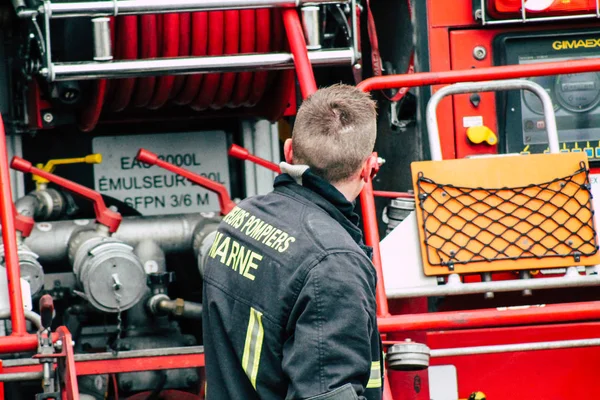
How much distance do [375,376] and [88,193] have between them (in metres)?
2.14

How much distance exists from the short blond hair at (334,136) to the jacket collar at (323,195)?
0.08 ft

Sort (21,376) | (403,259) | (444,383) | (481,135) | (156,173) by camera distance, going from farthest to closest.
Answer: (156,173) < (481,135) < (444,383) < (403,259) < (21,376)

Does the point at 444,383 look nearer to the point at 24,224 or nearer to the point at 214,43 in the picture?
the point at 214,43

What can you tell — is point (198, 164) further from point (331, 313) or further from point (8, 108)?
point (331, 313)

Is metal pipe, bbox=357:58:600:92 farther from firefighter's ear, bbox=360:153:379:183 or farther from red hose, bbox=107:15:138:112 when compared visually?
firefighter's ear, bbox=360:153:379:183

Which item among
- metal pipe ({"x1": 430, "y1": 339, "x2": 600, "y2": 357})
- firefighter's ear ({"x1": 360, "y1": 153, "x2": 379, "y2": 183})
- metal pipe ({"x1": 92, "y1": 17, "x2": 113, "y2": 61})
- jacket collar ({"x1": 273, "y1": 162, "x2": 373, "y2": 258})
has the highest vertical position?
metal pipe ({"x1": 92, "y1": 17, "x2": 113, "y2": 61})

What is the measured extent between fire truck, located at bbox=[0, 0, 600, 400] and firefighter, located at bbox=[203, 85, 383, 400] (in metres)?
0.83

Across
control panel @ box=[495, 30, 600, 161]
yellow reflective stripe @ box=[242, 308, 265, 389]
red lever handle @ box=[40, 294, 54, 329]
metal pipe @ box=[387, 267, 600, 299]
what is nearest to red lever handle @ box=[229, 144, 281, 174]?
control panel @ box=[495, 30, 600, 161]

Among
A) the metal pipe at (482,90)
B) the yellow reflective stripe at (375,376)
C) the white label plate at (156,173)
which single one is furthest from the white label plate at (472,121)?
the yellow reflective stripe at (375,376)

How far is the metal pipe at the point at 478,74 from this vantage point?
3697 millimetres

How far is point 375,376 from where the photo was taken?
93.7 inches

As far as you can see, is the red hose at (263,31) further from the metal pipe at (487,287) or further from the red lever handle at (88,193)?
the metal pipe at (487,287)

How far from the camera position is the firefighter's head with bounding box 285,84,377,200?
2.39 m

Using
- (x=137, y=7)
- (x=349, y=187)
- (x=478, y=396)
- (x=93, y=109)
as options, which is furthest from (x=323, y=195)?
(x=93, y=109)
